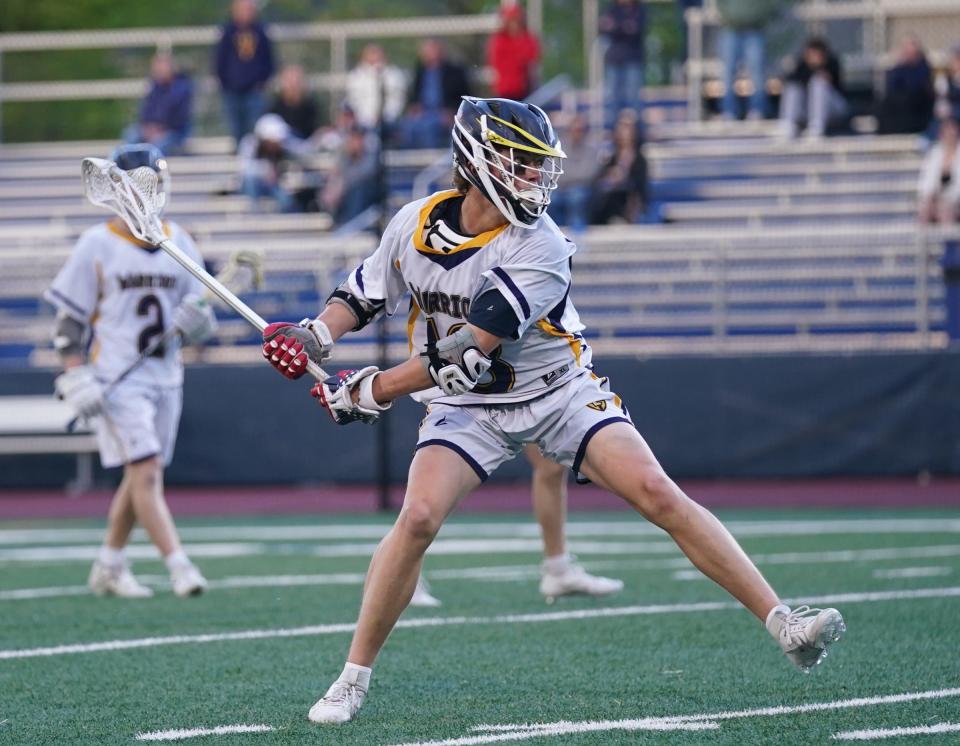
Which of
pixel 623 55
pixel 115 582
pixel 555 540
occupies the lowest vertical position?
pixel 115 582

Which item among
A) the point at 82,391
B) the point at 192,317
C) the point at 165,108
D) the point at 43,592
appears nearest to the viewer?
the point at 82,391

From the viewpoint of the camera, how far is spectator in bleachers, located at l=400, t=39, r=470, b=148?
17984 mm

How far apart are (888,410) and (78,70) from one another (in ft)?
69.2

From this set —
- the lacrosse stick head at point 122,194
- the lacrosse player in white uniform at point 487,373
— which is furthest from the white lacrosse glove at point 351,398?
the lacrosse stick head at point 122,194

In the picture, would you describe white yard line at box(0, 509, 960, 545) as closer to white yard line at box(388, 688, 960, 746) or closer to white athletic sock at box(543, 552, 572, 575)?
white athletic sock at box(543, 552, 572, 575)

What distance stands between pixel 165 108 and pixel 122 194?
13143 mm

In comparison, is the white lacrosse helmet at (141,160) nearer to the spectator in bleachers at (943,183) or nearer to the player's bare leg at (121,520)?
the player's bare leg at (121,520)

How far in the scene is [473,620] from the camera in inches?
291

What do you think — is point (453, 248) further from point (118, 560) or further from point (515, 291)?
point (118, 560)

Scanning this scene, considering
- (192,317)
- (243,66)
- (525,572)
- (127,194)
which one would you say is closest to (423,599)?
(525,572)

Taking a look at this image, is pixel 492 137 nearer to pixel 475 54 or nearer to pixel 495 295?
pixel 495 295

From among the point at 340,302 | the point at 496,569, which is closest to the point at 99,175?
the point at 340,302

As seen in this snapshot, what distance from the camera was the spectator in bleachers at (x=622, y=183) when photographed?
628 inches

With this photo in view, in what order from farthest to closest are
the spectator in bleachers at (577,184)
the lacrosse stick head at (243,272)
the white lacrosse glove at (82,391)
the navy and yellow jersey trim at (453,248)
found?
1. the spectator in bleachers at (577,184)
2. the lacrosse stick head at (243,272)
3. the white lacrosse glove at (82,391)
4. the navy and yellow jersey trim at (453,248)
